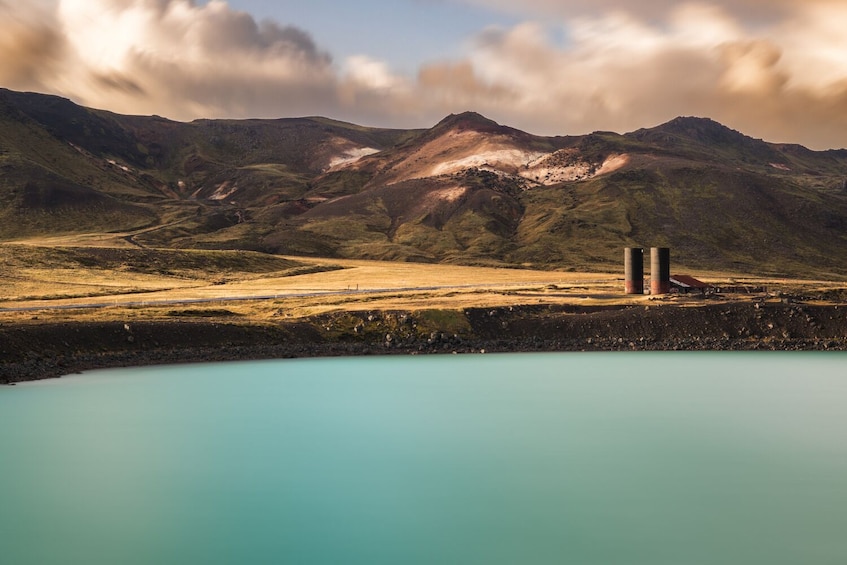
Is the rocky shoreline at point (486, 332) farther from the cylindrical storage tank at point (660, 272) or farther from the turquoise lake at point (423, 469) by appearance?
the cylindrical storage tank at point (660, 272)

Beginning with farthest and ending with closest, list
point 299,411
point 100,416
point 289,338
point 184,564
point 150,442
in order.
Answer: point 289,338 < point 299,411 < point 100,416 < point 150,442 < point 184,564

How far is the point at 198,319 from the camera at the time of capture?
271 feet

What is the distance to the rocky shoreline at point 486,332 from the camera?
75.3 meters

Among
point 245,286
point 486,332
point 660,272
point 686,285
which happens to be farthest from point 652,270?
point 245,286

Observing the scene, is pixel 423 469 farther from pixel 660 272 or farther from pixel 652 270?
pixel 652 270

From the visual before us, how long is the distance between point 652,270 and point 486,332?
106 ft

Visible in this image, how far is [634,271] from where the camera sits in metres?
108

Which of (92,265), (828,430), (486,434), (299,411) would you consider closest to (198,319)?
(299,411)

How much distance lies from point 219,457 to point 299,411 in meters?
13.3

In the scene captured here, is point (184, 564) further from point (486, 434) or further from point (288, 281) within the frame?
point (288, 281)

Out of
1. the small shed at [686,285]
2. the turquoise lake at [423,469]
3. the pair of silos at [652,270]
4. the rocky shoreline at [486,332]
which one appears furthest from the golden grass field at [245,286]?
the turquoise lake at [423,469]

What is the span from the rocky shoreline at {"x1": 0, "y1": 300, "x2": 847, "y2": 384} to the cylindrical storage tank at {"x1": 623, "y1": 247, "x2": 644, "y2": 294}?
52.1 feet

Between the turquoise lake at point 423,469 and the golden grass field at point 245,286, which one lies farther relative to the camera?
the golden grass field at point 245,286

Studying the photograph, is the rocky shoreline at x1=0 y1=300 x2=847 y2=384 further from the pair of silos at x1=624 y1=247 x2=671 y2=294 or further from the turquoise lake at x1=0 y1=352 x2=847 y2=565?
the pair of silos at x1=624 y1=247 x2=671 y2=294
